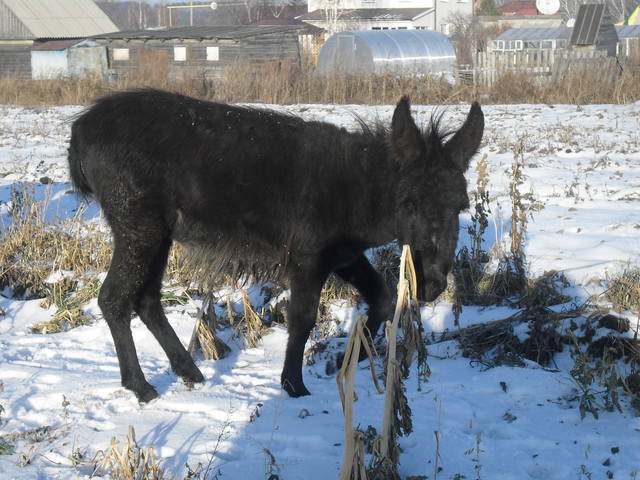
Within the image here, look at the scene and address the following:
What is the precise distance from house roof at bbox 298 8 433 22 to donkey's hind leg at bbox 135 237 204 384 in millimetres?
64138

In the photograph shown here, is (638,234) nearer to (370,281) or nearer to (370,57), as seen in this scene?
(370,281)

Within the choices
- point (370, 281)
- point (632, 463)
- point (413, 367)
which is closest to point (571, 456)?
point (632, 463)

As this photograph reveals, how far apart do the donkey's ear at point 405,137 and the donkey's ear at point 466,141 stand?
204 mm

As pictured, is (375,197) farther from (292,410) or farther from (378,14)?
(378,14)

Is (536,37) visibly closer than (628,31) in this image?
Yes

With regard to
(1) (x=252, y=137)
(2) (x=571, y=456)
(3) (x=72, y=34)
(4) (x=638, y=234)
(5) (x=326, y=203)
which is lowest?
(2) (x=571, y=456)

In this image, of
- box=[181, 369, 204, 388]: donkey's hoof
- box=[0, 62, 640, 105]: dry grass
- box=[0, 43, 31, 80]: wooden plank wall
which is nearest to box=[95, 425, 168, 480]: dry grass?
box=[181, 369, 204, 388]: donkey's hoof

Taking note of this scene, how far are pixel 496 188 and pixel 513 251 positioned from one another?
3462 mm

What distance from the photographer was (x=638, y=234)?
695 cm

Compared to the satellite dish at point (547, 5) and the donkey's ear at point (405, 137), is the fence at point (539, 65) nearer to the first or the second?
the donkey's ear at point (405, 137)

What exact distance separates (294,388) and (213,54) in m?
41.0

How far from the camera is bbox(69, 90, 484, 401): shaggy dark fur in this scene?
4.45 m

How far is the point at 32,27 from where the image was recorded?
160ft

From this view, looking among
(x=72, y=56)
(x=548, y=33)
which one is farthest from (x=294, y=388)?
(x=548, y=33)
